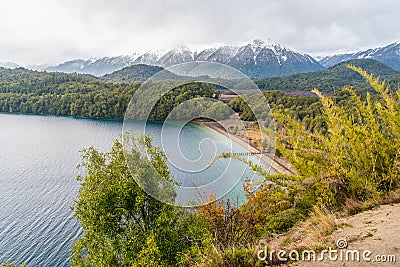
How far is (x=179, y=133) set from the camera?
4.30 m

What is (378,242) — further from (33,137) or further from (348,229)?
(33,137)

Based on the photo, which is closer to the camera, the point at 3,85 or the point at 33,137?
the point at 33,137

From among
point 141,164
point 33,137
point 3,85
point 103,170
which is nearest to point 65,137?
point 33,137

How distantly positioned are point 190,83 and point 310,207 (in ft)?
10.5

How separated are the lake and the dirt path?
165 cm

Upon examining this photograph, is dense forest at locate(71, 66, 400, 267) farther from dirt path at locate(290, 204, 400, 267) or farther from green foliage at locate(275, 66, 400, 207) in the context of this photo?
dirt path at locate(290, 204, 400, 267)

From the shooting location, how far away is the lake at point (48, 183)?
5.32 m
